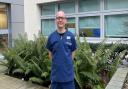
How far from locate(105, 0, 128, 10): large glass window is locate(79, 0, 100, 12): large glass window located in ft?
1.56

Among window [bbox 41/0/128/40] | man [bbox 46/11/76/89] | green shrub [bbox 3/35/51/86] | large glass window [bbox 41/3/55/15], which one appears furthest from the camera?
large glass window [bbox 41/3/55/15]

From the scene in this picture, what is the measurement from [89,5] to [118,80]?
20.8ft

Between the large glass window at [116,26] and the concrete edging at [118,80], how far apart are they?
3533mm

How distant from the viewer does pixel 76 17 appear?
1247 centimetres

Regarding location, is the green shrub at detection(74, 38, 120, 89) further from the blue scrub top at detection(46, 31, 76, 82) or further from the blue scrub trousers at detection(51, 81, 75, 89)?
the blue scrub top at detection(46, 31, 76, 82)

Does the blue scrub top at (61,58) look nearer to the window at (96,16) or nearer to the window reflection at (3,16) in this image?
the window at (96,16)

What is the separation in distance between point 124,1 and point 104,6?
985 mm

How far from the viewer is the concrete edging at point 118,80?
5.64 metres

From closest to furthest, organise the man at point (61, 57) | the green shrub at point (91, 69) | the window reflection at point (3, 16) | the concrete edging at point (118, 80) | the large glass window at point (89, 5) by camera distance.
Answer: the man at point (61, 57) → the concrete edging at point (118, 80) → the green shrub at point (91, 69) → the large glass window at point (89, 5) → the window reflection at point (3, 16)

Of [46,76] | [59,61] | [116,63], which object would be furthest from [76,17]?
[59,61]

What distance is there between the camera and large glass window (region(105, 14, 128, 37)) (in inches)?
428

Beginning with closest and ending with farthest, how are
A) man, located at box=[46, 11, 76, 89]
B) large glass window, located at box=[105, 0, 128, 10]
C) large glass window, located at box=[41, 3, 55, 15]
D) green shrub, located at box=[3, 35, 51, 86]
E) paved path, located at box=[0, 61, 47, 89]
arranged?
1. man, located at box=[46, 11, 76, 89]
2. paved path, located at box=[0, 61, 47, 89]
3. green shrub, located at box=[3, 35, 51, 86]
4. large glass window, located at box=[105, 0, 128, 10]
5. large glass window, located at box=[41, 3, 55, 15]

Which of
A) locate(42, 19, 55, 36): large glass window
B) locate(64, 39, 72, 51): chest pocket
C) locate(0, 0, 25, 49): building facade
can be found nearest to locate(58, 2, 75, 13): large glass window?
locate(42, 19, 55, 36): large glass window

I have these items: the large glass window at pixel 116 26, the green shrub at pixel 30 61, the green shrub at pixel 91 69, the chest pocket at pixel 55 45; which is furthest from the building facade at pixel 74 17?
the chest pocket at pixel 55 45
